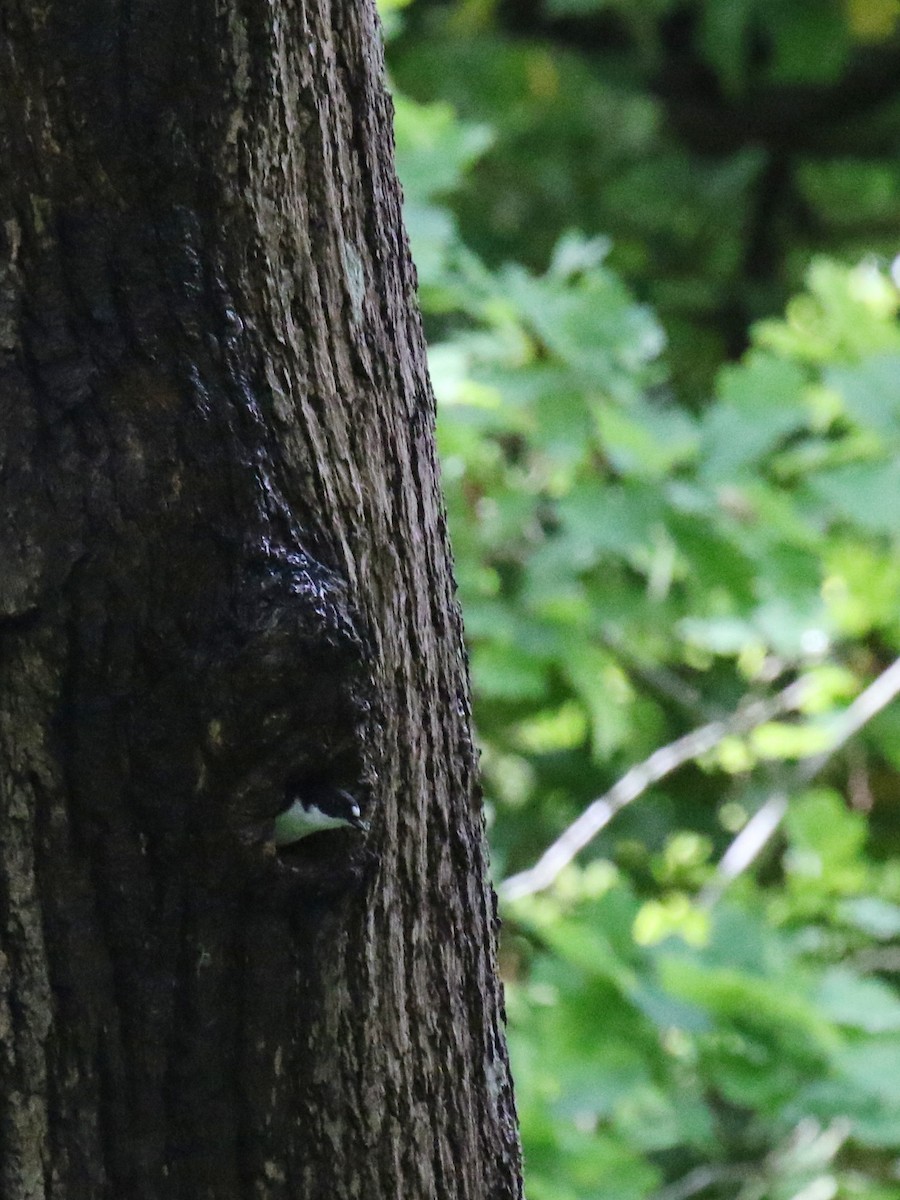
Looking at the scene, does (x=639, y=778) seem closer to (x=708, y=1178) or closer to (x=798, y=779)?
(x=798, y=779)

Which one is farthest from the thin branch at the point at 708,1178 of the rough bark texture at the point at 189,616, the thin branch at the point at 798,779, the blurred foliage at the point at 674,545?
the rough bark texture at the point at 189,616

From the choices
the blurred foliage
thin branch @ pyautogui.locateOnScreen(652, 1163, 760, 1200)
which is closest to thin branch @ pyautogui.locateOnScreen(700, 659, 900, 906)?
the blurred foliage

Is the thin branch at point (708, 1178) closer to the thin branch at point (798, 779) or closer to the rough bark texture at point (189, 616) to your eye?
the thin branch at point (798, 779)

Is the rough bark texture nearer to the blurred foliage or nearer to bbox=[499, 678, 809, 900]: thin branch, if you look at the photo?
the blurred foliage

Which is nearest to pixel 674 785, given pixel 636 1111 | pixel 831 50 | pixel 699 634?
pixel 699 634

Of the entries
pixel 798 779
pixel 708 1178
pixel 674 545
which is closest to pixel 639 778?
pixel 798 779

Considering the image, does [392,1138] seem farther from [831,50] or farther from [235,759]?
[831,50]
